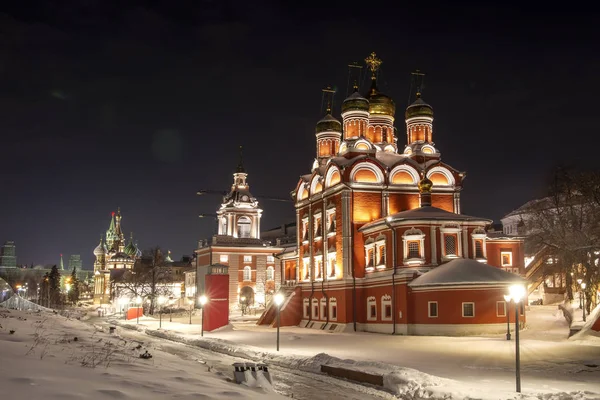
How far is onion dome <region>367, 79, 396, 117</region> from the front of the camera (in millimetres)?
53531

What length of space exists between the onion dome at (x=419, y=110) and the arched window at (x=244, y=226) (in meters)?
36.2

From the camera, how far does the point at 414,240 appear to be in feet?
130

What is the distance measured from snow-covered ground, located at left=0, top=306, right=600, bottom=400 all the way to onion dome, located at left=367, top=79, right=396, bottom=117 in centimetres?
2485

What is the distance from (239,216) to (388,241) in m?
45.2

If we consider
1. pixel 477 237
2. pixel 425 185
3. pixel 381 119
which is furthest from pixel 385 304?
pixel 381 119

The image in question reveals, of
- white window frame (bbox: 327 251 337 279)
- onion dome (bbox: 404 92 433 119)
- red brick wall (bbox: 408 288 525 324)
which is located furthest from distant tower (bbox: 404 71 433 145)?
red brick wall (bbox: 408 288 525 324)

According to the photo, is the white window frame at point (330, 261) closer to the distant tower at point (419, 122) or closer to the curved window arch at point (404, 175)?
the curved window arch at point (404, 175)

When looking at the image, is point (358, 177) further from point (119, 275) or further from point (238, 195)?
point (119, 275)

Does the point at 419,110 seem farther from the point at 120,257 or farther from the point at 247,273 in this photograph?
the point at 120,257

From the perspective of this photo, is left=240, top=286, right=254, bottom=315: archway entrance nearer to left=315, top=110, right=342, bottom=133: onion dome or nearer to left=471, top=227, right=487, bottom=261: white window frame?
left=315, top=110, right=342, bottom=133: onion dome

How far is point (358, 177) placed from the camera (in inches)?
1756

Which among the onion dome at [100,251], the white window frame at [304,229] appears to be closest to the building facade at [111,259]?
the onion dome at [100,251]

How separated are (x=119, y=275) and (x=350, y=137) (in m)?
82.9

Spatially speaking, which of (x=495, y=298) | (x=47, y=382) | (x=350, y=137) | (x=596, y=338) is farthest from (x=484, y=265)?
(x=47, y=382)
